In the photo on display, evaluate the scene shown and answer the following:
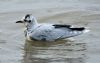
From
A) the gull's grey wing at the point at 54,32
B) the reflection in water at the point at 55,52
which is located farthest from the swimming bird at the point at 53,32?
the reflection in water at the point at 55,52

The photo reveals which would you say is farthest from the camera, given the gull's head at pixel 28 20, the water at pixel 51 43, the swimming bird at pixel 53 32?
the gull's head at pixel 28 20

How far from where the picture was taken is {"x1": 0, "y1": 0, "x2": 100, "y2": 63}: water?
765cm

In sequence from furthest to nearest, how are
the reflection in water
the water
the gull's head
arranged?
the gull's head < the water < the reflection in water

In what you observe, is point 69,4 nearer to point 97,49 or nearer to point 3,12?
point 3,12

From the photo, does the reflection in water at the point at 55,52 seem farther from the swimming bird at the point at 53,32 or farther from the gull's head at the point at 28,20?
the gull's head at the point at 28,20

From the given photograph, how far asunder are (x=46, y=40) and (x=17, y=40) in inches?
24.3

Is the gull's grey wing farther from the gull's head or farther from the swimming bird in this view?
the gull's head

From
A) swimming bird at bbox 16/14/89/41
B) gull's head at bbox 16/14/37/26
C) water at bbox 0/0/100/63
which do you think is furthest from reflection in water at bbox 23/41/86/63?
gull's head at bbox 16/14/37/26

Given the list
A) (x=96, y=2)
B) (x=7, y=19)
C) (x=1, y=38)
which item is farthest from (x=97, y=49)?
(x=96, y=2)

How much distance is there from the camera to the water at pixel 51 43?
7648 millimetres

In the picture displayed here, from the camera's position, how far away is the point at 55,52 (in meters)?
7.99

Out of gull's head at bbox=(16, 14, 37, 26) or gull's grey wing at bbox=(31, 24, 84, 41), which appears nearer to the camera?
gull's grey wing at bbox=(31, 24, 84, 41)

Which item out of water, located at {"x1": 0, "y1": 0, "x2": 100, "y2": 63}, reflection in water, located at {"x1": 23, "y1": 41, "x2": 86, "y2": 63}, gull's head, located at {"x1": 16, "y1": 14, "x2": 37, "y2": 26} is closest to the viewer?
reflection in water, located at {"x1": 23, "y1": 41, "x2": 86, "y2": 63}

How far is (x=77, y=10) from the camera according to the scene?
11031 millimetres
